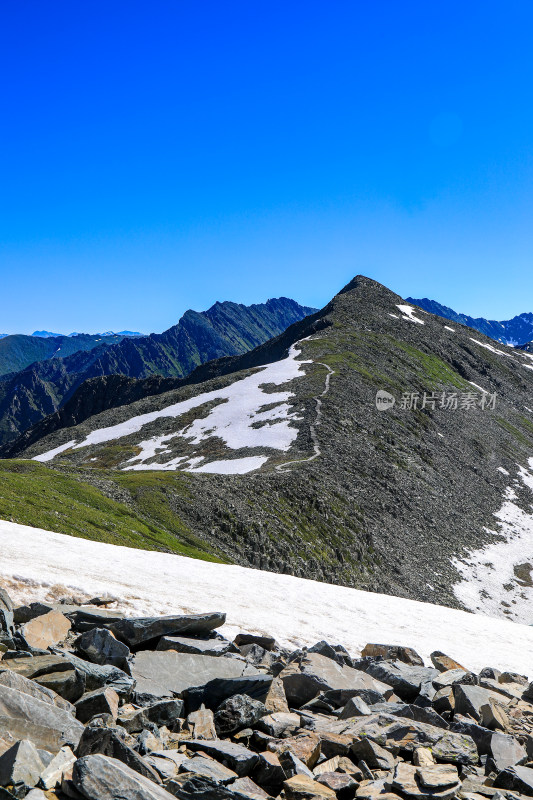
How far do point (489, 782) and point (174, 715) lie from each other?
17.6ft

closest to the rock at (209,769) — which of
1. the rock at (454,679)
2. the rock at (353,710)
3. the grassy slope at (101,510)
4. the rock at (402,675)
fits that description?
the rock at (353,710)

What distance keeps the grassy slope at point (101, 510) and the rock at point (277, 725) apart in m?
33.8

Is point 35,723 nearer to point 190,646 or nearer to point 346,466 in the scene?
Result: point 190,646

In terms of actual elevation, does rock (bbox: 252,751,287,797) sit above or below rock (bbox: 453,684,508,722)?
above

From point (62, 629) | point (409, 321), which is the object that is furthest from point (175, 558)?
point (409, 321)

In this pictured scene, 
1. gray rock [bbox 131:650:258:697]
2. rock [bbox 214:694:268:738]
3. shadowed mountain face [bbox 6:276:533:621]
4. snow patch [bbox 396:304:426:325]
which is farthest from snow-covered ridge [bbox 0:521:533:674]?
snow patch [bbox 396:304:426:325]

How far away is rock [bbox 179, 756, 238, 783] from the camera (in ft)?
25.2

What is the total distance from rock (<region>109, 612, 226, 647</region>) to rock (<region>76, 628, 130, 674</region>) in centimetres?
116

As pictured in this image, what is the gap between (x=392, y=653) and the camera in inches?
649

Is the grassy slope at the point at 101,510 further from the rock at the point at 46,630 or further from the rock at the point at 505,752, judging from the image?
the rock at the point at 505,752

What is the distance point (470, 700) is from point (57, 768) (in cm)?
919

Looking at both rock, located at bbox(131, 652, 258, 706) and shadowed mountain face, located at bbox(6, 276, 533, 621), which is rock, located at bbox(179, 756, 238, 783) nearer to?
rock, located at bbox(131, 652, 258, 706)

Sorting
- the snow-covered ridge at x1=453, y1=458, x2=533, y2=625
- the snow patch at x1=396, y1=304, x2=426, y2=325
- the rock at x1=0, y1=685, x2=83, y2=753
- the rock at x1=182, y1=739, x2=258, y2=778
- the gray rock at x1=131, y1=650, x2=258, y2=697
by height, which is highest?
the snow patch at x1=396, y1=304, x2=426, y2=325

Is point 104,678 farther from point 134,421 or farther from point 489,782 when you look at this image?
point 134,421
